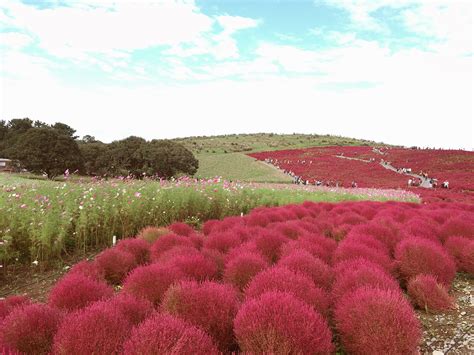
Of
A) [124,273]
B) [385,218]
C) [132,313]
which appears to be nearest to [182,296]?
[132,313]

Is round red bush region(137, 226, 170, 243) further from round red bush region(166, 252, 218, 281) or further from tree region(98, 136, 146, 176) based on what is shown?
tree region(98, 136, 146, 176)

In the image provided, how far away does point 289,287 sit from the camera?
10.1ft

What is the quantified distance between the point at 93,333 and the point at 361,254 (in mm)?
3302

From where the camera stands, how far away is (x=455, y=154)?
38.8m

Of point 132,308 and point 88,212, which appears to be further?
point 88,212

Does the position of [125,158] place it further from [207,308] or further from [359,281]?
[207,308]

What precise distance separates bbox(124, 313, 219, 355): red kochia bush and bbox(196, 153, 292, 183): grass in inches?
1224

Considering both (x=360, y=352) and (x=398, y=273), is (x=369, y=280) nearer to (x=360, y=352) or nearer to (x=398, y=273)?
(x=360, y=352)

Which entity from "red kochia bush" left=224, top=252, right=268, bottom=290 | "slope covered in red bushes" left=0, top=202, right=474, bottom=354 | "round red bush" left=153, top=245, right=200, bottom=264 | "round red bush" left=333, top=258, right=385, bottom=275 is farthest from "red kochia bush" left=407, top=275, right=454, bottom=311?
"round red bush" left=153, top=245, right=200, bottom=264

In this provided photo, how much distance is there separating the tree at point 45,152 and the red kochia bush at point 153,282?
34506 millimetres

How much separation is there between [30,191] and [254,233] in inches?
264

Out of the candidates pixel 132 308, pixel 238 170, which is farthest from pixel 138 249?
pixel 238 170

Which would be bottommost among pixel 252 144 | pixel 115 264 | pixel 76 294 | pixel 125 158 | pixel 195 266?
pixel 115 264

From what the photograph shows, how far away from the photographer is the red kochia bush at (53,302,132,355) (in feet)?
7.48
